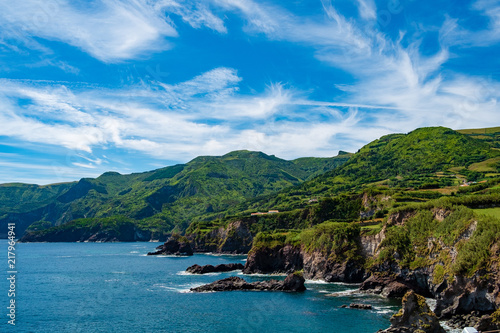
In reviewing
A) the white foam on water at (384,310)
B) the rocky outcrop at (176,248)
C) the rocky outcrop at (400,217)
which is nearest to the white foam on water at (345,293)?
the white foam on water at (384,310)

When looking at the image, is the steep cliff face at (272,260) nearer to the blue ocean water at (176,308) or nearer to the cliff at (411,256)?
the cliff at (411,256)

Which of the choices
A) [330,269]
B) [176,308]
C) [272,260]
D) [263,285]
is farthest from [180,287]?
[330,269]

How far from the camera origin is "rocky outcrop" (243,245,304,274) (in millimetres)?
111431

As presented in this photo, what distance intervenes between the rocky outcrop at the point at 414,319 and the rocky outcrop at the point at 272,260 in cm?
6246

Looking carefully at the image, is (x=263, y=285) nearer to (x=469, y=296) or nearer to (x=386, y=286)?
(x=386, y=286)

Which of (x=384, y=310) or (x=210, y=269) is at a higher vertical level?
(x=384, y=310)

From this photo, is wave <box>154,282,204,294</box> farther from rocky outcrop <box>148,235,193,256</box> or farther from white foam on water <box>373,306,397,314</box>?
rocky outcrop <box>148,235,193,256</box>

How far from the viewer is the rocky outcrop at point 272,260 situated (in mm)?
111431

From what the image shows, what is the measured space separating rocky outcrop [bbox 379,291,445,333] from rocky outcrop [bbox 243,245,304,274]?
62457 mm

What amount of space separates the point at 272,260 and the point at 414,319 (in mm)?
68691

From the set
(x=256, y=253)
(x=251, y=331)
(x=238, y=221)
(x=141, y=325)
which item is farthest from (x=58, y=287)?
(x=238, y=221)

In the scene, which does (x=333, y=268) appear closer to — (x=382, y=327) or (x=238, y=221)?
(x=382, y=327)

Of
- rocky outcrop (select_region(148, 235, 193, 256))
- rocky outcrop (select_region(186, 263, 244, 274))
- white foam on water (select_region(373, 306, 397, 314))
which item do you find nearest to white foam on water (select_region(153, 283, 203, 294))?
rocky outcrop (select_region(186, 263, 244, 274))

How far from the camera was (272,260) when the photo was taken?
115 metres
